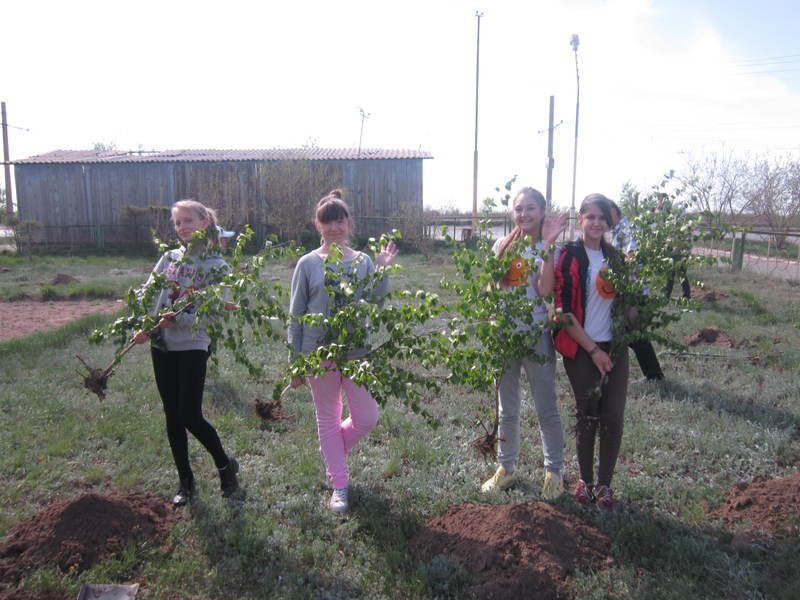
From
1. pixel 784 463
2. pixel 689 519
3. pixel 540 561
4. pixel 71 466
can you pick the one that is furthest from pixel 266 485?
pixel 784 463

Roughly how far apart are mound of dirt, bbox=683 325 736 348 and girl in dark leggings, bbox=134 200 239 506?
615cm

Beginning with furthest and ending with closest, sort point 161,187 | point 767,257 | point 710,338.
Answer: point 161,187
point 767,257
point 710,338

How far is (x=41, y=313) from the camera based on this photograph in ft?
34.2

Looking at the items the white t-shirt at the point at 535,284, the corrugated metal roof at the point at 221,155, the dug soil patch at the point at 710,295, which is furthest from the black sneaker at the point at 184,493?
the corrugated metal roof at the point at 221,155

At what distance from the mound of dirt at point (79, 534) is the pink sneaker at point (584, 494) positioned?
2313mm

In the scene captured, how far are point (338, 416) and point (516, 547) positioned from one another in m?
1.22

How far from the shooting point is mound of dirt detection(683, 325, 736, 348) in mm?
7597

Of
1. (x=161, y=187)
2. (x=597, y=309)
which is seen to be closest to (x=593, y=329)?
(x=597, y=309)

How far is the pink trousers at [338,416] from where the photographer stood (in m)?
3.52

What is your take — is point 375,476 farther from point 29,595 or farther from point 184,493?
point 29,595

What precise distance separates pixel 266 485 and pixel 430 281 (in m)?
9.79

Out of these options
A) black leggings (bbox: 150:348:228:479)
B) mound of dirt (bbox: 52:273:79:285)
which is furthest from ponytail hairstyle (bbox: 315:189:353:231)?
mound of dirt (bbox: 52:273:79:285)

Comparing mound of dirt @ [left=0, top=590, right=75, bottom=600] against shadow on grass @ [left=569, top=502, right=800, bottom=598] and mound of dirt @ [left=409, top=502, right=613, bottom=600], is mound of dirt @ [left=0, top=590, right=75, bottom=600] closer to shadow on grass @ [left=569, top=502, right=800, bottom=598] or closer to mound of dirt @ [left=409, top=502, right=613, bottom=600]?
mound of dirt @ [left=409, top=502, right=613, bottom=600]

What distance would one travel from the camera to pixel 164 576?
301 centimetres
